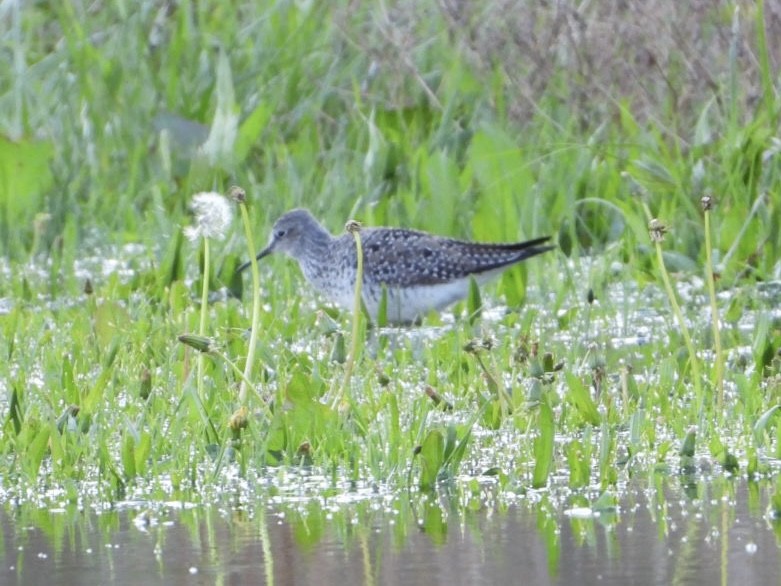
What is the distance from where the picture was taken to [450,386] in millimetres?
5539

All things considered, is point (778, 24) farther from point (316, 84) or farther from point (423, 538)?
point (423, 538)

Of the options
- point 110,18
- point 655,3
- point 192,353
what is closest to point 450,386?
point 192,353

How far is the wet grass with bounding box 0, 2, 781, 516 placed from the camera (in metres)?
4.66

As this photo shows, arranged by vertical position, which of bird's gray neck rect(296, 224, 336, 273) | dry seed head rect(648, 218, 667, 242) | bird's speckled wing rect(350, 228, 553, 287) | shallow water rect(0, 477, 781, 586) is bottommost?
shallow water rect(0, 477, 781, 586)

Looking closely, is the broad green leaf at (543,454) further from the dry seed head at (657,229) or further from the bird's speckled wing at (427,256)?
the bird's speckled wing at (427,256)

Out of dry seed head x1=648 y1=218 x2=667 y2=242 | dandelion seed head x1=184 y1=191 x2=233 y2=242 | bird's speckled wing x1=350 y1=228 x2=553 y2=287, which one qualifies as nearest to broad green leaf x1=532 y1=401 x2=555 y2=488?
dry seed head x1=648 y1=218 x2=667 y2=242

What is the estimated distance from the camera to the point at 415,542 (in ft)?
12.7

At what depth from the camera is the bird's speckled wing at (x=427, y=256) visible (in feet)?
23.8

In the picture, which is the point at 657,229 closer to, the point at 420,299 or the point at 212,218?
the point at 212,218

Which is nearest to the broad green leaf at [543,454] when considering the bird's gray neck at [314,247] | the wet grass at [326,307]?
the wet grass at [326,307]

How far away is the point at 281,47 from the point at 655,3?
2.33m

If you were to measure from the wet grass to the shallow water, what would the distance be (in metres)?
0.17

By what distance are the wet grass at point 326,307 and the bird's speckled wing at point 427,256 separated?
195 millimetres

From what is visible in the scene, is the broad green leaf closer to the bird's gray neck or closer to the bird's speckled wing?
the bird's speckled wing
